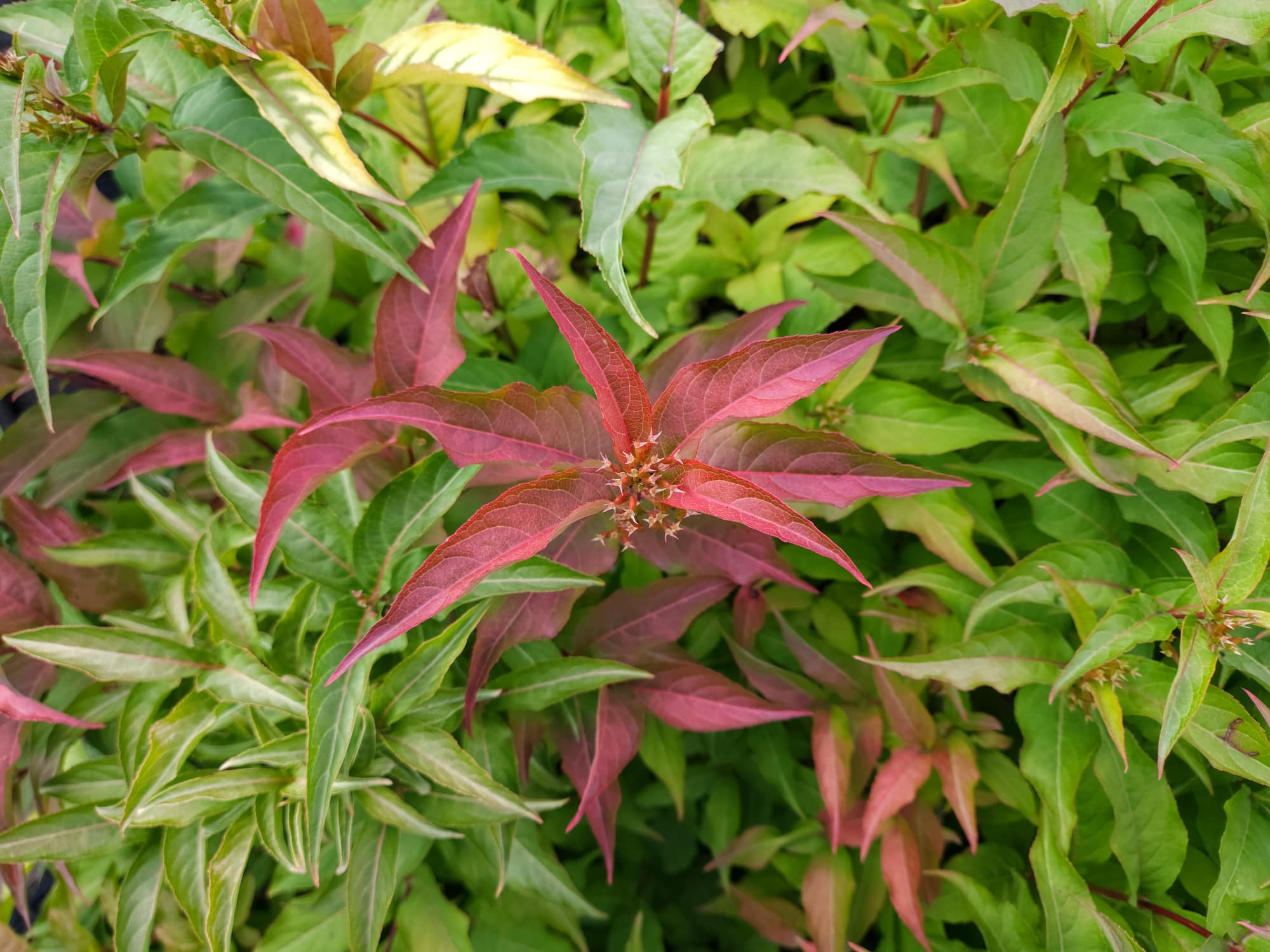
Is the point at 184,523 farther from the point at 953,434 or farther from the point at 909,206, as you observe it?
the point at 909,206

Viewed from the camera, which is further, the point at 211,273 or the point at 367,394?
the point at 211,273

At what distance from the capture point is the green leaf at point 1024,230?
2.61ft

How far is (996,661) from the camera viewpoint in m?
0.80

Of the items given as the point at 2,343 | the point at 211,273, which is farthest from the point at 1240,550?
the point at 2,343

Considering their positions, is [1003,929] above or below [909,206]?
below

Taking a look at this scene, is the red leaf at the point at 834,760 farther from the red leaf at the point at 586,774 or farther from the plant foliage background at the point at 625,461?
the red leaf at the point at 586,774

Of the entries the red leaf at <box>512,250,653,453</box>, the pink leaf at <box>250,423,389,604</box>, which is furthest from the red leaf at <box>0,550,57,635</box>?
the red leaf at <box>512,250,653,453</box>

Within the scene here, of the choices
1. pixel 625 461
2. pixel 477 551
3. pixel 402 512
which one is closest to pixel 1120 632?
pixel 625 461

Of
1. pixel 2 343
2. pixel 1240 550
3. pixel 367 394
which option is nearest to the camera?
pixel 1240 550

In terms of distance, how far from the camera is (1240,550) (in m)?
0.69

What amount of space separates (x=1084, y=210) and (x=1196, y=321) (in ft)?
0.63

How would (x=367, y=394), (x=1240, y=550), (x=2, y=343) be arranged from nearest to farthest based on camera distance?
(x=1240, y=550) < (x=367, y=394) < (x=2, y=343)

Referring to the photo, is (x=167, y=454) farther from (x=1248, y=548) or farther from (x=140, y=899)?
(x=1248, y=548)

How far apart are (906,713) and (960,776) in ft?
0.30
